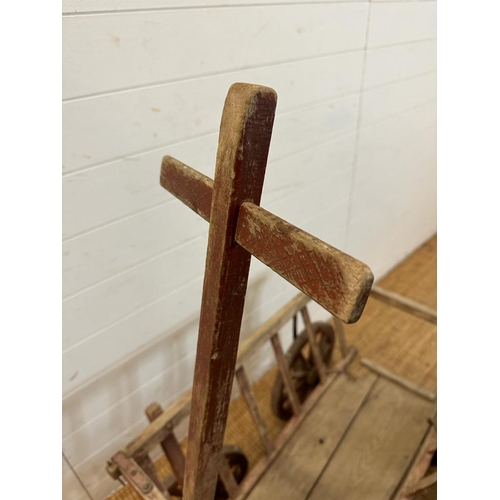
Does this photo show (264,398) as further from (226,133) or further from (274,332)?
(226,133)

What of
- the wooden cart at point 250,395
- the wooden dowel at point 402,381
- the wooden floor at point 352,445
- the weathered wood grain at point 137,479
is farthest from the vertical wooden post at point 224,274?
the wooden dowel at point 402,381

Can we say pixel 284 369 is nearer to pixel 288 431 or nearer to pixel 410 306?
pixel 288 431

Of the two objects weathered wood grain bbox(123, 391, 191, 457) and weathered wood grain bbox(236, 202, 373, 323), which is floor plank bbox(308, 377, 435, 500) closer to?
weathered wood grain bbox(123, 391, 191, 457)

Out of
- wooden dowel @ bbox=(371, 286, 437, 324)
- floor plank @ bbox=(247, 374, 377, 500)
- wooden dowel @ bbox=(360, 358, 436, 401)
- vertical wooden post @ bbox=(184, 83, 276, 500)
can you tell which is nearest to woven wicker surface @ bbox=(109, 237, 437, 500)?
wooden dowel @ bbox=(360, 358, 436, 401)

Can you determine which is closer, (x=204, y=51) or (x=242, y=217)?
(x=242, y=217)

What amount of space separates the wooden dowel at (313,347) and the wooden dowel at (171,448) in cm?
55

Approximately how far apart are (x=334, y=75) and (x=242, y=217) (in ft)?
3.15

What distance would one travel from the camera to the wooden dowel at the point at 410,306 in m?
1.26

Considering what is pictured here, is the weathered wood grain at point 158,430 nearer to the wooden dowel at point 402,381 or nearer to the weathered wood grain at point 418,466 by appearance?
the weathered wood grain at point 418,466

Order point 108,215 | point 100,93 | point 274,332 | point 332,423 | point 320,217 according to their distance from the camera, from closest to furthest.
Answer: point 100,93 < point 108,215 < point 274,332 < point 332,423 < point 320,217

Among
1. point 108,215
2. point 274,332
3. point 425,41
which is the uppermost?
point 425,41

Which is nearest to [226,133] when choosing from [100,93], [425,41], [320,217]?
[100,93]

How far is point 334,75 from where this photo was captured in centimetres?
127

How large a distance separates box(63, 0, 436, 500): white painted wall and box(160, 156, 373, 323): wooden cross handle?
48 cm
